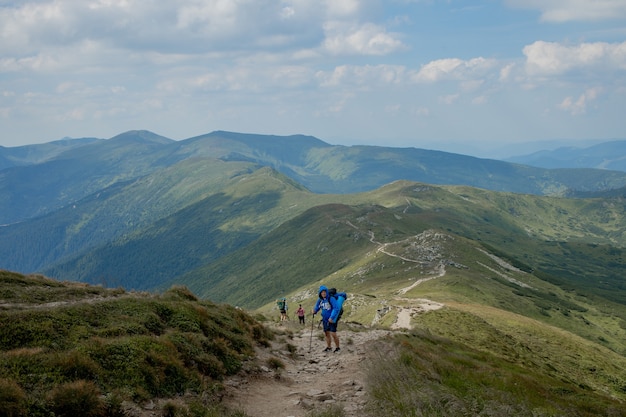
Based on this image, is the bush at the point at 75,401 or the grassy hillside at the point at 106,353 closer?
the bush at the point at 75,401

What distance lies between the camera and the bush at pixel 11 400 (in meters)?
12.9

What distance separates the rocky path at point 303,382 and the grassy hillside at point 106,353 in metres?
1.28

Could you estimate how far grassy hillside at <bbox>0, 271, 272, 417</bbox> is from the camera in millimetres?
14486

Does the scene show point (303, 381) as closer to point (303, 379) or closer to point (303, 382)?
point (303, 382)

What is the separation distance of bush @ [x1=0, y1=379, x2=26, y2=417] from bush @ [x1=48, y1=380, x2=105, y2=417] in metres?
0.84

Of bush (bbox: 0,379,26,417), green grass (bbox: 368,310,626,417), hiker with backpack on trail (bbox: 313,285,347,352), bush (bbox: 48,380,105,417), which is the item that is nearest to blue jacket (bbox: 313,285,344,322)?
hiker with backpack on trail (bbox: 313,285,347,352)

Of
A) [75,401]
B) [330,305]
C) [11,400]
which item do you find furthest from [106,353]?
[330,305]

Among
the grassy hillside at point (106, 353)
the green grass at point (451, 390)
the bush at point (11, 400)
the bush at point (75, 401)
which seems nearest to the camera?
the bush at point (11, 400)

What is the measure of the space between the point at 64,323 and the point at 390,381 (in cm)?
1573

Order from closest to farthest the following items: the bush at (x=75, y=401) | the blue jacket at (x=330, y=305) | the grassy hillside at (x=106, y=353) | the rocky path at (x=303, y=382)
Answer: the bush at (x=75, y=401) < the grassy hillside at (x=106, y=353) < the rocky path at (x=303, y=382) < the blue jacket at (x=330, y=305)

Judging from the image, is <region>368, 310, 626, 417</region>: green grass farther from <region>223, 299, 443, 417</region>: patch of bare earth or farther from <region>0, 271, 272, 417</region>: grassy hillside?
<region>0, 271, 272, 417</region>: grassy hillside

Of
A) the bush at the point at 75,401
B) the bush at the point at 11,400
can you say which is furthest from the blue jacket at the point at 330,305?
the bush at the point at 11,400

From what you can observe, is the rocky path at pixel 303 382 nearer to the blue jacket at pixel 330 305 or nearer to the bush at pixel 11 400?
the blue jacket at pixel 330 305

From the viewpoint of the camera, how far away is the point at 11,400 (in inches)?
520
